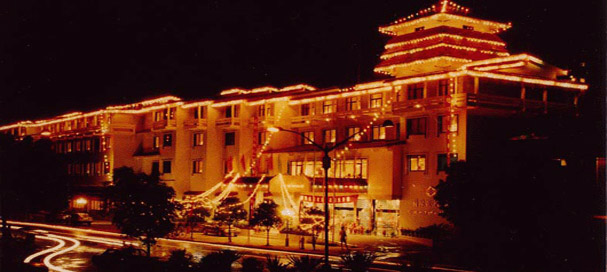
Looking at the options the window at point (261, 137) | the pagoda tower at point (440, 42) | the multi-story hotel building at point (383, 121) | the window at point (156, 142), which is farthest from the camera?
the window at point (156, 142)

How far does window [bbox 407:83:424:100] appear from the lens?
4856cm

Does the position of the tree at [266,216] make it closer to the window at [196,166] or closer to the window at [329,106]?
the window at [329,106]

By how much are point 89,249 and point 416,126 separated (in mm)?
22952

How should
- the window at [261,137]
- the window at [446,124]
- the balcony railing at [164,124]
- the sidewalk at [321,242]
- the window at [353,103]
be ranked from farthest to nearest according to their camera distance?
the balcony railing at [164,124] → the window at [261,137] → the window at [353,103] → the window at [446,124] → the sidewalk at [321,242]

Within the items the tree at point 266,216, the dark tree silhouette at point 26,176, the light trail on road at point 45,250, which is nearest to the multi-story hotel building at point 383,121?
the tree at point 266,216

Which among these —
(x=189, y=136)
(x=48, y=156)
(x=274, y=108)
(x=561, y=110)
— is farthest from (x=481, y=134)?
(x=189, y=136)

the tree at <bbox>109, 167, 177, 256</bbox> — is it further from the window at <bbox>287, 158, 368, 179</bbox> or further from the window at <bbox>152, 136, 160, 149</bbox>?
the window at <bbox>152, 136, 160, 149</bbox>

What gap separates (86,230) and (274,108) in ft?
61.4

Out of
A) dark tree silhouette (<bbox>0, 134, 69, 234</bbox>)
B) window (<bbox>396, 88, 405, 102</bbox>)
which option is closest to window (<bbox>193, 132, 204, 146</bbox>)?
dark tree silhouette (<bbox>0, 134, 69, 234</bbox>)

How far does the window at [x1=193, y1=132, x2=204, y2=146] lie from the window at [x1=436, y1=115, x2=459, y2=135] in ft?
89.6

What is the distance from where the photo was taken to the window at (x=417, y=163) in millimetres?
48781

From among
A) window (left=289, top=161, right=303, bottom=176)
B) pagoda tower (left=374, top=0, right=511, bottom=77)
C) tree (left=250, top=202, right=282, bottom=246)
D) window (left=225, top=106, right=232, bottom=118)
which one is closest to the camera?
tree (left=250, top=202, right=282, bottom=246)

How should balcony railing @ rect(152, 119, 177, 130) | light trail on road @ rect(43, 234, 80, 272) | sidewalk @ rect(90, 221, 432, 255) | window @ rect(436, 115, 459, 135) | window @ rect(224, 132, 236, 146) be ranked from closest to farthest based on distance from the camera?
light trail on road @ rect(43, 234, 80, 272) < sidewalk @ rect(90, 221, 432, 255) < window @ rect(436, 115, 459, 135) < window @ rect(224, 132, 236, 146) < balcony railing @ rect(152, 119, 177, 130)

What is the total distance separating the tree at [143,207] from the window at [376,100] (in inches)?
973
